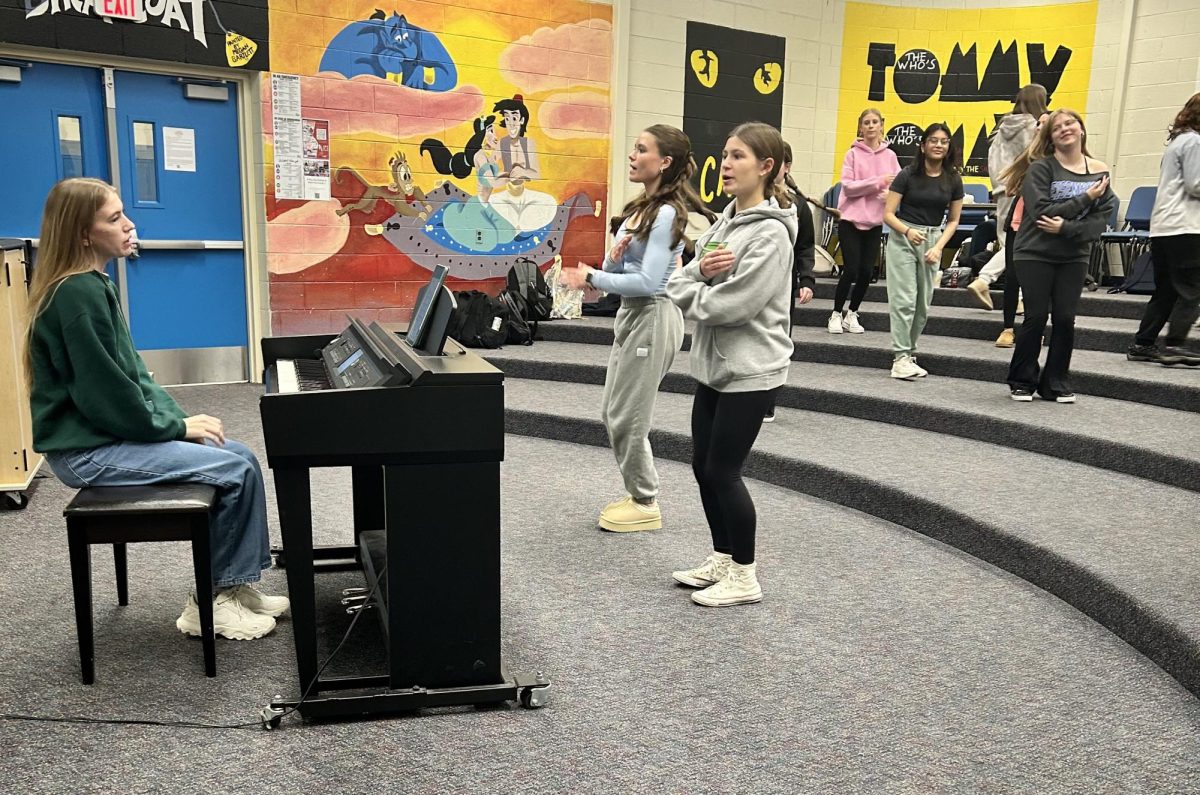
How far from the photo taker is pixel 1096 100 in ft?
24.7

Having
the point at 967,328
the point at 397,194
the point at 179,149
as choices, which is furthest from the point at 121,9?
the point at 967,328

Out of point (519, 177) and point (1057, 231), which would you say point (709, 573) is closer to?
point (1057, 231)

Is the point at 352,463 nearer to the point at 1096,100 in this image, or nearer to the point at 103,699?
the point at 103,699

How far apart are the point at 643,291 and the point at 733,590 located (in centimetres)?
→ 101

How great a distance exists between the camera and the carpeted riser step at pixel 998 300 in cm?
616

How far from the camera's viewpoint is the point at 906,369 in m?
5.21

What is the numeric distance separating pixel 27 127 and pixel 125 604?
3754 mm

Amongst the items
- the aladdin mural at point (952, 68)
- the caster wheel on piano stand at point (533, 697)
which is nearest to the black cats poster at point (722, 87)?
the aladdin mural at point (952, 68)

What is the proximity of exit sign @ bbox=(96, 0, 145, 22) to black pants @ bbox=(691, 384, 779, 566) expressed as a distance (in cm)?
432

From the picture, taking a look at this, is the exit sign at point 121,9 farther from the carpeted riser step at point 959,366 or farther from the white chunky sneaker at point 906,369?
the white chunky sneaker at point 906,369

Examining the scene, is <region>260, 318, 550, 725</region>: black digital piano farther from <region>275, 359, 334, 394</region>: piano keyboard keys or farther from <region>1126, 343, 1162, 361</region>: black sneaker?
<region>1126, 343, 1162, 361</region>: black sneaker

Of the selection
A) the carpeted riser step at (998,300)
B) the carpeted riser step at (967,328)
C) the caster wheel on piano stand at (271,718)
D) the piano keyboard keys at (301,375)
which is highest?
the piano keyboard keys at (301,375)

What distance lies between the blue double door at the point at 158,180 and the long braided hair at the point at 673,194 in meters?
3.69

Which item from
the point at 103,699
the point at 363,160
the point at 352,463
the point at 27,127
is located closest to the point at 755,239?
the point at 352,463
